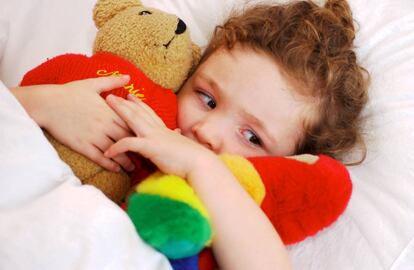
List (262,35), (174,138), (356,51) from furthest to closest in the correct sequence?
(356,51) < (262,35) < (174,138)

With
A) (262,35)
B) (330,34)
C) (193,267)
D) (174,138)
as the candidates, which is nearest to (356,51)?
(330,34)

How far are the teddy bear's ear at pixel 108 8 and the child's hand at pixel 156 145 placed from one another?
0.25 meters

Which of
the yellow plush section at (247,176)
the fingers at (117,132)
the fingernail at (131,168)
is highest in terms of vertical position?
the fingers at (117,132)

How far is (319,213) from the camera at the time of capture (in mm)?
782

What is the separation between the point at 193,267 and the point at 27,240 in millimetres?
191

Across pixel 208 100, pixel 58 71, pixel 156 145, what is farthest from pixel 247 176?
pixel 58 71

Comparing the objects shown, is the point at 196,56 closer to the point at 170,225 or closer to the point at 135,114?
the point at 135,114

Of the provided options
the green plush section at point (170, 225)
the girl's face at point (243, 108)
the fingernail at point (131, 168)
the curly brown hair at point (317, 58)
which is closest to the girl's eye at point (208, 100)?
the girl's face at point (243, 108)

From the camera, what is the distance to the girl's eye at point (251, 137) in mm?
899

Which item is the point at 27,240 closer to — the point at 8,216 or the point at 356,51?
the point at 8,216

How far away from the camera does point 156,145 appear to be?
0.71 meters

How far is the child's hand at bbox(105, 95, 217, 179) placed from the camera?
689 mm

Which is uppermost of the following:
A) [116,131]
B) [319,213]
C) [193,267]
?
[116,131]

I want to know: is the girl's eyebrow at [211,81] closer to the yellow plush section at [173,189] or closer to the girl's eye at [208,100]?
the girl's eye at [208,100]
